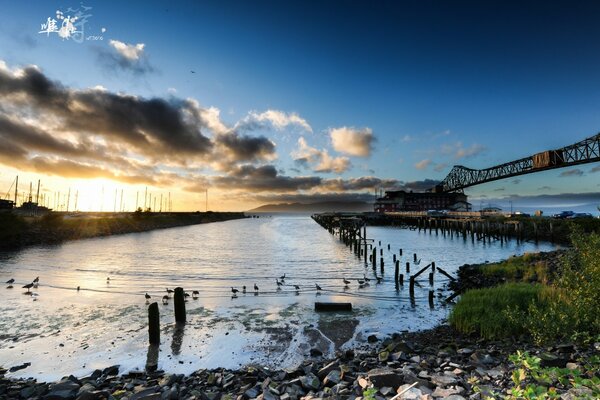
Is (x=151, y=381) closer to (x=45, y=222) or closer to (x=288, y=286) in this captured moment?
(x=288, y=286)

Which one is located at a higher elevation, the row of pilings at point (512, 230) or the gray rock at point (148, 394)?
the row of pilings at point (512, 230)

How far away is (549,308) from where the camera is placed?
10.0m

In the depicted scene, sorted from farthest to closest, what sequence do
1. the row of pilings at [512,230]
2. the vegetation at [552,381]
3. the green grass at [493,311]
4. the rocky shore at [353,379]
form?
the row of pilings at [512,230]
the green grass at [493,311]
the rocky shore at [353,379]
the vegetation at [552,381]

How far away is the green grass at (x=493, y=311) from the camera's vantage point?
1055cm

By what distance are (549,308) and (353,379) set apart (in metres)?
7.18

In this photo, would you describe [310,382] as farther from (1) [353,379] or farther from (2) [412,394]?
(2) [412,394]

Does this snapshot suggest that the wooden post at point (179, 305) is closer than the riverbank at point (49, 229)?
Yes

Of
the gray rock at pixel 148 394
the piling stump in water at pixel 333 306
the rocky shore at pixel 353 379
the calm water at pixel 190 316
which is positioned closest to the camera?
the rocky shore at pixel 353 379

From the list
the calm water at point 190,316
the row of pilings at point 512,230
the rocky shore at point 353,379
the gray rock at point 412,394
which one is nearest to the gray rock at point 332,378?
the rocky shore at point 353,379

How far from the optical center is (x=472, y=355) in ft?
27.9

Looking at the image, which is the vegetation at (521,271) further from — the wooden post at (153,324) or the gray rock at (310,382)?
the wooden post at (153,324)

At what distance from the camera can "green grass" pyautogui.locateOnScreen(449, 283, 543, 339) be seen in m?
10.6

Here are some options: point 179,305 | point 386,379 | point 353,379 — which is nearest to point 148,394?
point 353,379

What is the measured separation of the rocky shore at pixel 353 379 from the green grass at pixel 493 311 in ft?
2.90
